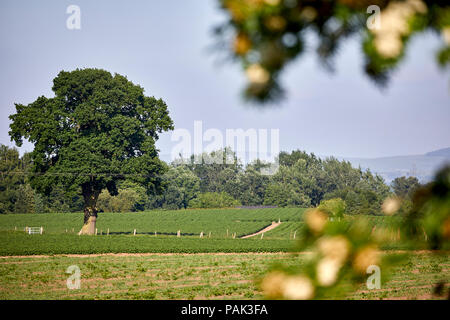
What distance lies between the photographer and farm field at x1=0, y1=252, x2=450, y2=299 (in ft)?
51.2

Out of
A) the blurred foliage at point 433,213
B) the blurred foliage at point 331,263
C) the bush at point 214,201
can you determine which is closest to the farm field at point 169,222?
the bush at point 214,201

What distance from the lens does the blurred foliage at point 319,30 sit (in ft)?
4.54

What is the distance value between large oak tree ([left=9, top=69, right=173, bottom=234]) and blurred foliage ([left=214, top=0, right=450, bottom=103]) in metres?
43.4

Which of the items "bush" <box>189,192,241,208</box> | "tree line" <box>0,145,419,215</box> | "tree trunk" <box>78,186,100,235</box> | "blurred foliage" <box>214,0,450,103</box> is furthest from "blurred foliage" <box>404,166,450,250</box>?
"bush" <box>189,192,241,208</box>

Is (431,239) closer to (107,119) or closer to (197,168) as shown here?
(107,119)

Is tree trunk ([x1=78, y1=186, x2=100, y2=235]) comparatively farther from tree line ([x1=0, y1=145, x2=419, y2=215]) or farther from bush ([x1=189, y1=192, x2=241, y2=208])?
bush ([x1=189, y1=192, x2=241, y2=208])

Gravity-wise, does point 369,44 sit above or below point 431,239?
above

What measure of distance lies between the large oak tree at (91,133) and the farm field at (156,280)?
1719 cm

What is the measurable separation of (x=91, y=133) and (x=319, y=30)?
4557cm

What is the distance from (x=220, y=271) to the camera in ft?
73.4

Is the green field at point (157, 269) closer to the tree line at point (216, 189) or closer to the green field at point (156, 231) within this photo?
the green field at point (156, 231)

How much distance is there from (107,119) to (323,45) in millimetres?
45698

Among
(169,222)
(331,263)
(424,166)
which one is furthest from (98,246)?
(169,222)
